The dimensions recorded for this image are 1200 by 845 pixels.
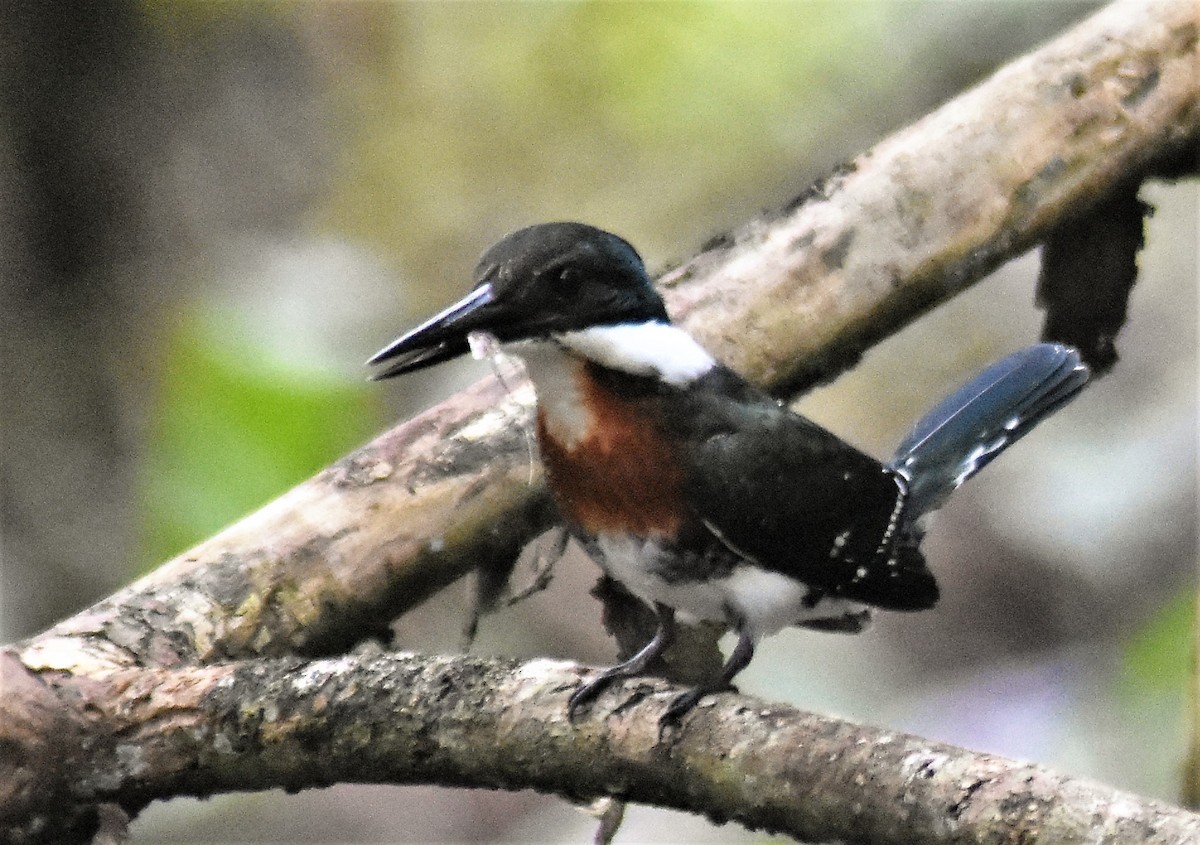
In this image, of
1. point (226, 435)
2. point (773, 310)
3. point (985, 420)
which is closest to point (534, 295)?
point (226, 435)

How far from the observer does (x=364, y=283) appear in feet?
12.0

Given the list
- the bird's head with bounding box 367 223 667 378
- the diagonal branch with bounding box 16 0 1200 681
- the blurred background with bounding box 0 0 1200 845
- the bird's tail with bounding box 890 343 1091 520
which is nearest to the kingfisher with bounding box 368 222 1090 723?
the bird's head with bounding box 367 223 667 378

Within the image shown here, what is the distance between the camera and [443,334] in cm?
194

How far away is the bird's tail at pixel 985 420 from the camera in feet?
8.89

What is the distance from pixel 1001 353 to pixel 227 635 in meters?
3.05

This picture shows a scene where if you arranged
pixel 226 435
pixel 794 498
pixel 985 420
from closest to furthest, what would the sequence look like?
pixel 794 498 → pixel 226 435 → pixel 985 420

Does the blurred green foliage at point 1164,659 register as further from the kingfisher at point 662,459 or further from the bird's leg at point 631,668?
the bird's leg at point 631,668

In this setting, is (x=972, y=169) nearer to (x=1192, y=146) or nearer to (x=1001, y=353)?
(x=1192, y=146)

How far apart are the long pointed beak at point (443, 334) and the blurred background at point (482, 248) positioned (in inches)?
35.3

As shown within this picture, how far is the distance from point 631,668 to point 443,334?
59 cm

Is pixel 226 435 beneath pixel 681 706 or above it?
above

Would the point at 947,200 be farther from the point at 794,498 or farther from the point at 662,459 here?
the point at 662,459

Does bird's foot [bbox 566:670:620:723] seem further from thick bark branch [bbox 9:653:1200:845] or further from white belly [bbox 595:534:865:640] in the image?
white belly [bbox 595:534:865:640]

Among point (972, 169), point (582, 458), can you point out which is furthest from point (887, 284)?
point (582, 458)
